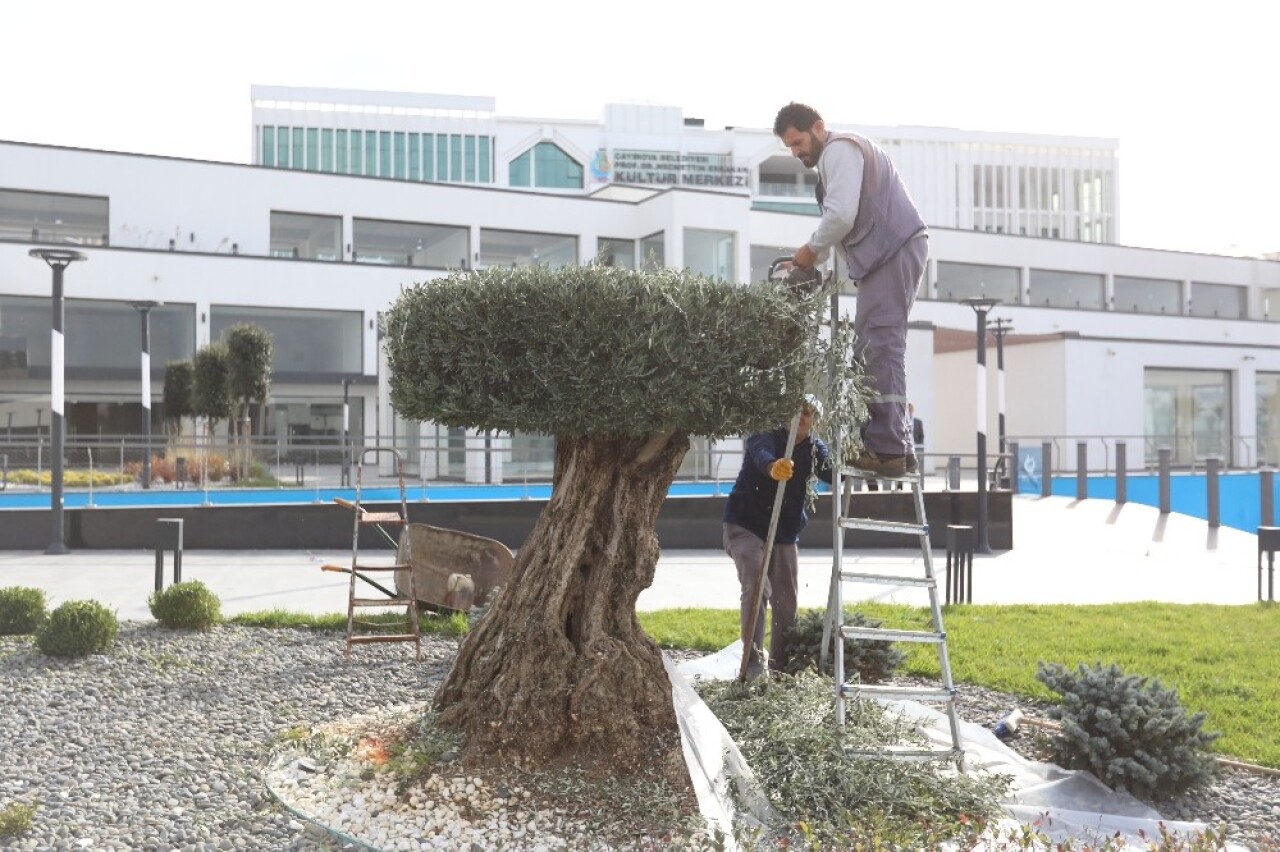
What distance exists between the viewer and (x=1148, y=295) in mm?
55906

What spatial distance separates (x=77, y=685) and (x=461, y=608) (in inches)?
125

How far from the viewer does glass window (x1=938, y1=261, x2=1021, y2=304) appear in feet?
166

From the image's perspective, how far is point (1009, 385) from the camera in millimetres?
37812

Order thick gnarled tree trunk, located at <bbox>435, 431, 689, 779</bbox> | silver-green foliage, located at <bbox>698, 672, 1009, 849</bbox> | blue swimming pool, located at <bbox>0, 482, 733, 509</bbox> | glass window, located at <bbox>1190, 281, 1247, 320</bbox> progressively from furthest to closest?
glass window, located at <bbox>1190, 281, 1247, 320</bbox>, blue swimming pool, located at <bbox>0, 482, 733, 509</bbox>, thick gnarled tree trunk, located at <bbox>435, 431, 689, 779</bbox>, silver-green foliage, located at <bbox>698, 672, 1009, 849</bbox>

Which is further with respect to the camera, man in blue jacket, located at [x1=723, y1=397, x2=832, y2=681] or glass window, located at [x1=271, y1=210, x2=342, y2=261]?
glass window, located at [x1=271, y1=210, x2=342, y2=261]

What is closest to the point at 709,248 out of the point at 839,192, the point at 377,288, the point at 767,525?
the point at 377,288

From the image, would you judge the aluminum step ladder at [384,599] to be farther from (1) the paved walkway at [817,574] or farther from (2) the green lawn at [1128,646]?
(2) the green lawn at [1128,646]

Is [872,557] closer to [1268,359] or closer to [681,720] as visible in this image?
[681,720]

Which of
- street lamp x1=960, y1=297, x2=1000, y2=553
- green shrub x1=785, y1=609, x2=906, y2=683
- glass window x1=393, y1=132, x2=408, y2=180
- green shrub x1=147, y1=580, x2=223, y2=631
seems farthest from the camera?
glass window x1=393, y1=132, x2=408, y2=180

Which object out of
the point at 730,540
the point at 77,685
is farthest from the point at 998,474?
the point at 77,685

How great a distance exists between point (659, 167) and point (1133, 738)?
218ft

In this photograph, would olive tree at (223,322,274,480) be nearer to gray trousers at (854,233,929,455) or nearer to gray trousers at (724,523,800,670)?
gray trousers at (724,523,800,670)

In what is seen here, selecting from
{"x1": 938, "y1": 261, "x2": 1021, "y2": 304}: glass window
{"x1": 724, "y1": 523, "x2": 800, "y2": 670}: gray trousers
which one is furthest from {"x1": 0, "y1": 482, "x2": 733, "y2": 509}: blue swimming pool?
{"x1": 938, "y1": 261, "x2": 1021, "y2": 304}: glass window

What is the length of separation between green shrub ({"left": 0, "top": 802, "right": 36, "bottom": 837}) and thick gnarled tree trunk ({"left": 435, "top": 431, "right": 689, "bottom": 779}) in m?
1.60
